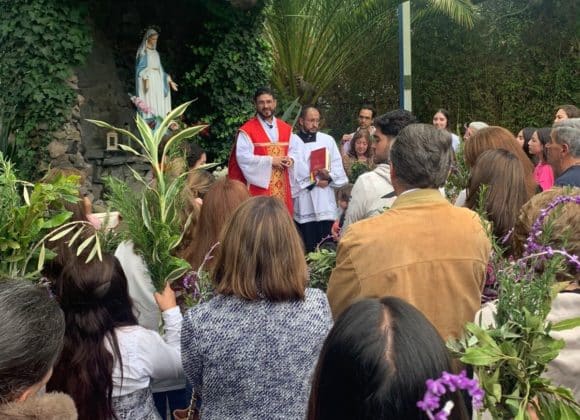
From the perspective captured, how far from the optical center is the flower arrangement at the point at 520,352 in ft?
4.99

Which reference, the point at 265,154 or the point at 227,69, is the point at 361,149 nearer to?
the point at 265,154

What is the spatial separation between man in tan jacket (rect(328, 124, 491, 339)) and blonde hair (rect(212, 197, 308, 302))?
1.12ft

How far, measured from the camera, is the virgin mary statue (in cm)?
898

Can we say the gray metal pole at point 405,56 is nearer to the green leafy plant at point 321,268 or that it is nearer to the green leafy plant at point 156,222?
the green leafy plant at point 321,268

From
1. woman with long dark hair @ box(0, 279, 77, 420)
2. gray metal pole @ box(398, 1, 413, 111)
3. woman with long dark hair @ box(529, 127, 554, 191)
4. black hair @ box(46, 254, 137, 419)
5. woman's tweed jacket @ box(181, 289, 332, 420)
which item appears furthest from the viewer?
gray metal pole @ box(398, 1, 413, 111)

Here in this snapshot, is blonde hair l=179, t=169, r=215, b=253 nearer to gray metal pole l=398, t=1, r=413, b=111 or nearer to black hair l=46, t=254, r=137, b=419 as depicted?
black hair l=46, t=254, r=137, b=419

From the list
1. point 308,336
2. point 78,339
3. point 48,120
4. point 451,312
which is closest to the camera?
point 308,336

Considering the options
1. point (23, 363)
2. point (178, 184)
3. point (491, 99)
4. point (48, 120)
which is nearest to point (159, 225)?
point (178, 184)

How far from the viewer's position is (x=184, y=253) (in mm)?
3254

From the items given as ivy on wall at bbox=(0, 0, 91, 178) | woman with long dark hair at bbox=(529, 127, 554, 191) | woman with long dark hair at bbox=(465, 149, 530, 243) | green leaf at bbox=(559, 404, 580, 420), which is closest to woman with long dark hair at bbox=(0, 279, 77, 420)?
green leaf at bbox=(559, 404, 580, 420)

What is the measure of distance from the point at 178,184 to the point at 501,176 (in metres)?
1.56

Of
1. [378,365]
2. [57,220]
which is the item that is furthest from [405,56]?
[378,365]

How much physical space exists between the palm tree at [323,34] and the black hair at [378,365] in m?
12.9

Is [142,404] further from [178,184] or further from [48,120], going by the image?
[48,120]
